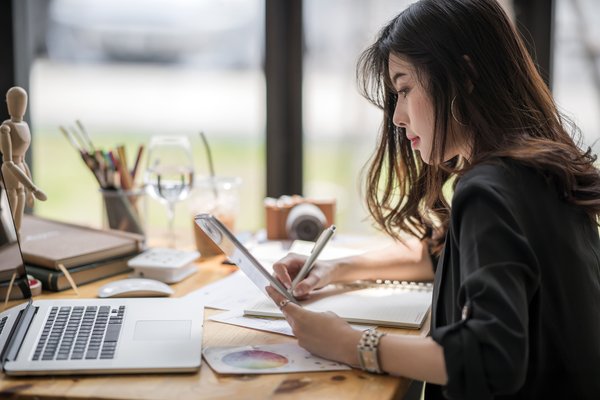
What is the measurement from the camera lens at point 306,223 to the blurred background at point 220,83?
188 millimetres

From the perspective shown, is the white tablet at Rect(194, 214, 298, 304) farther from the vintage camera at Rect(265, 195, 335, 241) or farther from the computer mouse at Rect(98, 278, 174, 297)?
the vintage camera at Rect(265, 195, 335, 241)

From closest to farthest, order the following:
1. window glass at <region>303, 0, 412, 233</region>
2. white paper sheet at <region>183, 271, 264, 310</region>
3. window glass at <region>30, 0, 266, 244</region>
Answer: white paper sheet at <region>183, 271, 264, 310</region>, window glass at <region>303, 0, 412, 233</region>, window glass at <region>30, 0, 266, 244</region>

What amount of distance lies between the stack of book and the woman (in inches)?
18.8

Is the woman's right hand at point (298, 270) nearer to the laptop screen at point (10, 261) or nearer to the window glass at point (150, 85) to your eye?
the laptop screen at point (10, 261)

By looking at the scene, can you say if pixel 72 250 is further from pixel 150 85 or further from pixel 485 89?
pixel 150 85

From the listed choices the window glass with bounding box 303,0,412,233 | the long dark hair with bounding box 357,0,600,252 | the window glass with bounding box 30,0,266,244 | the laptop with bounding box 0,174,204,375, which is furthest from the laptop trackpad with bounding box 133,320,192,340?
the window glass with bounding box 30,0,266,244

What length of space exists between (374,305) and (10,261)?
25.0 inches

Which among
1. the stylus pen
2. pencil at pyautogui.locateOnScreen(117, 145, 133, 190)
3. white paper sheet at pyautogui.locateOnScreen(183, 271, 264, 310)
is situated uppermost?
pencil at pyautogui.locateOnScreen(117, 145, 133, 190)

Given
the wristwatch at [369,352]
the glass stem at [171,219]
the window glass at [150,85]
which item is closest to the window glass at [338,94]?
the window glass at [150,85]

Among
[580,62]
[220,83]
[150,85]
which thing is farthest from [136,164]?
[150,85]

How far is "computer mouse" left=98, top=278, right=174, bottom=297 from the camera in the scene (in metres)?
1.39

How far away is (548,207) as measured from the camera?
1.06 meters

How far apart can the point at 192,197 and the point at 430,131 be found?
772 millimetres

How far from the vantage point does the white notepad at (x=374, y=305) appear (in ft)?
4.15
